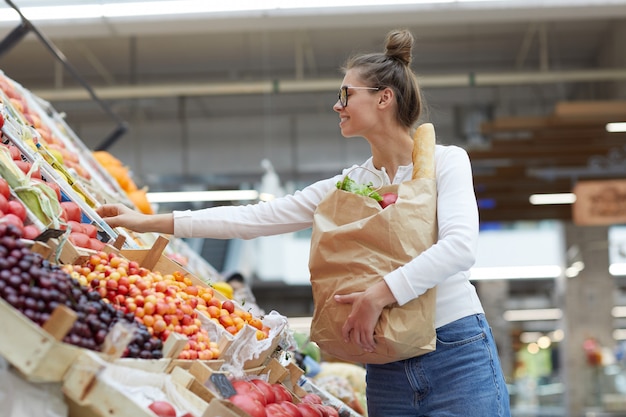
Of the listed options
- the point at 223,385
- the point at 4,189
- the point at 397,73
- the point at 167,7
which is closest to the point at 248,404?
the point at 223,385

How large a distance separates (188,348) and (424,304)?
1.83 ft

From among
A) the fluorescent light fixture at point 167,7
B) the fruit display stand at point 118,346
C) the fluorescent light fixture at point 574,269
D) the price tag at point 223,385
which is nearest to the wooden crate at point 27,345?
the fruit display stand at point 118,346

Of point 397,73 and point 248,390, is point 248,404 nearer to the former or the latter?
point 248,390

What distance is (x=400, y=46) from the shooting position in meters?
2.36

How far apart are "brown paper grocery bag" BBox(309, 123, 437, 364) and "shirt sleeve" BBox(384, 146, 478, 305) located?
0.04 meters

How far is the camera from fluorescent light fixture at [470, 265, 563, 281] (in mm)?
12773

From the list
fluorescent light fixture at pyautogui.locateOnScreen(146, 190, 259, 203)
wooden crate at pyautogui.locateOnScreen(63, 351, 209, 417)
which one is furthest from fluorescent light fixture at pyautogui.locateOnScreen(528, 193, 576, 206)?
wooden crate at pyautogui.locateOnScreen(63, 351, 209, 417)

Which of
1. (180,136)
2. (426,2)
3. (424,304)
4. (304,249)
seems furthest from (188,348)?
(304,249)

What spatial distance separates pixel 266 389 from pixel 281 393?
81 mm

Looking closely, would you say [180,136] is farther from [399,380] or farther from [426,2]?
[399,380]

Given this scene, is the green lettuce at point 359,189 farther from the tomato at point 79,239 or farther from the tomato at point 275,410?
the tomato at point 79,239

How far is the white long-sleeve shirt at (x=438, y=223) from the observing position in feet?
6.56

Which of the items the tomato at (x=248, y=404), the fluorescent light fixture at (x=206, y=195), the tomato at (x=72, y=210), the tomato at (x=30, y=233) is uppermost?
the fluorescent light fixture at (x=206, y=195)

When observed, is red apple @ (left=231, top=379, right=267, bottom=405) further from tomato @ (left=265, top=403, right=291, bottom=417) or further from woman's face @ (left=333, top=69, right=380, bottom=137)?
woman's face @ (left=333, top=69, right=380, bottom=137)
